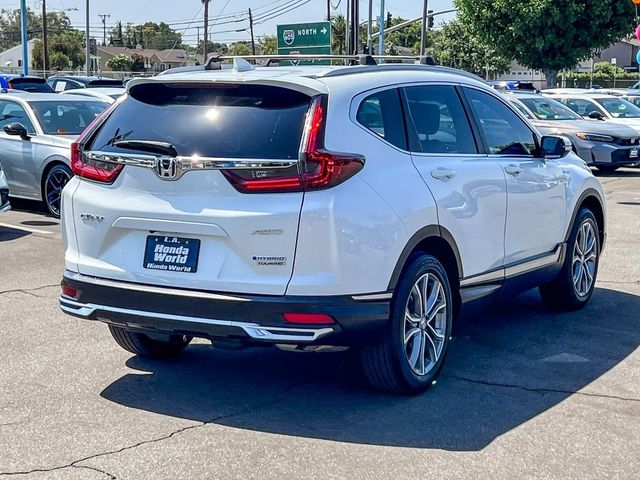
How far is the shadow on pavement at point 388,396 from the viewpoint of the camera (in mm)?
5137

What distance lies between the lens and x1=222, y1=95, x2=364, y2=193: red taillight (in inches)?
194

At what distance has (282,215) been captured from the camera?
4914 mm

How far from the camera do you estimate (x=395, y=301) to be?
5320 mm

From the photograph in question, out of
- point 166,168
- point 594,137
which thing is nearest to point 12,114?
point 166,168

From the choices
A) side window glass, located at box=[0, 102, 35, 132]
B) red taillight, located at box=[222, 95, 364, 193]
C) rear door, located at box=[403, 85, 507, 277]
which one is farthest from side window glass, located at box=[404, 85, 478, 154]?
side window glass, located at box=[0, 102, 35, 132]

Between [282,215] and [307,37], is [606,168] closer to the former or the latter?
[282,215]

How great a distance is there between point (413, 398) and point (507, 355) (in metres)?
1.20

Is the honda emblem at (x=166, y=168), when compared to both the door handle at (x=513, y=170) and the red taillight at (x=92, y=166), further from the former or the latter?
the door handle at (x=513, y=170)

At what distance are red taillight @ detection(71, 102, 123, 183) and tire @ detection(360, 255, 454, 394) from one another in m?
1.66

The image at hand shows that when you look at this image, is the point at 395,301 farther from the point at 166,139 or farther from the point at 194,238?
the point at 166,139

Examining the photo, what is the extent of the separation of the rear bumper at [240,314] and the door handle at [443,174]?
912 mm

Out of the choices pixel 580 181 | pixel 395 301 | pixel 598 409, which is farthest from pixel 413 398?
pixel 580 181

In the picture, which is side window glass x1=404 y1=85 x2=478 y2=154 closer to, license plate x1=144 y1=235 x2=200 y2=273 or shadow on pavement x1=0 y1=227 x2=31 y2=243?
license plate x1=144 y1=235 x2=200 y2=273

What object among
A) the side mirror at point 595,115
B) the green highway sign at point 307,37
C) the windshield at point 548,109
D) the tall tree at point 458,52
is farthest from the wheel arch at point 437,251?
the tall tree at point 458,52
